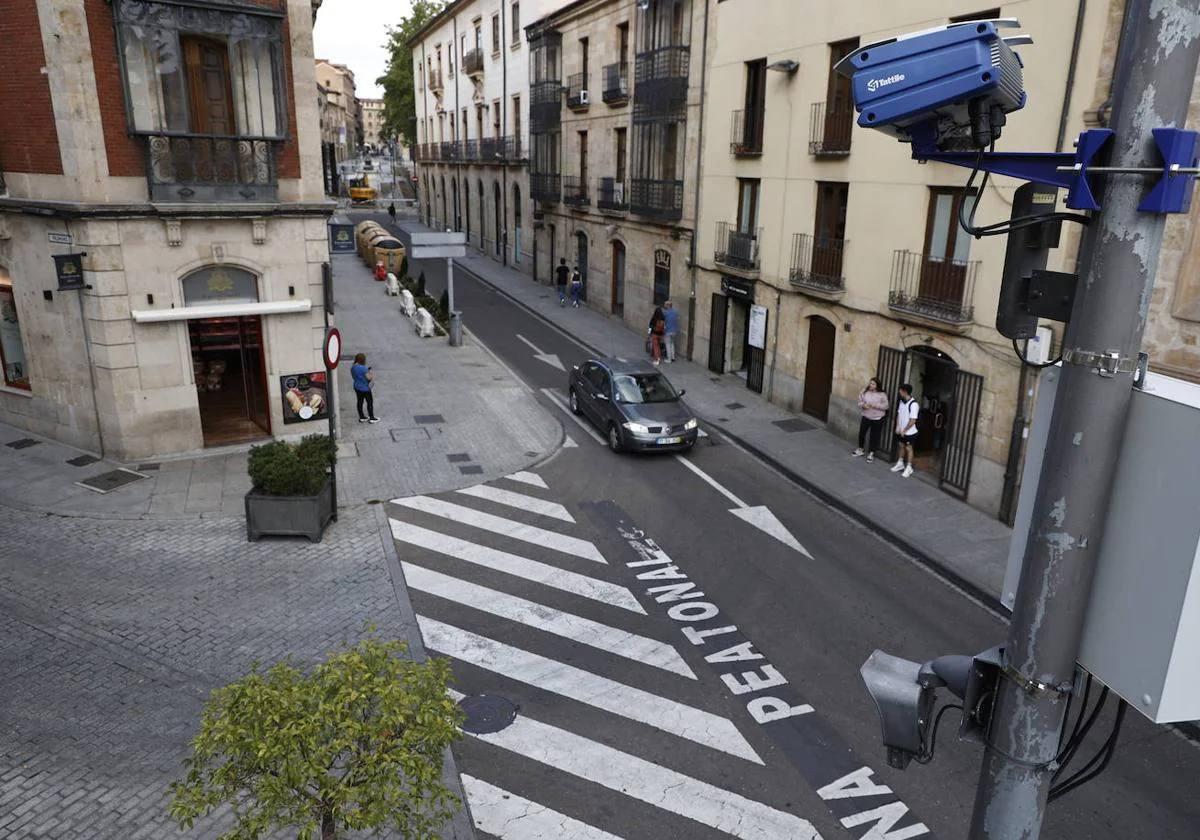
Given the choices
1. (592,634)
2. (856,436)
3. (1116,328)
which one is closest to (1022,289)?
(1116,328)

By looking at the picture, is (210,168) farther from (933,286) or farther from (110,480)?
(933,286)

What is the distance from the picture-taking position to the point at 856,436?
59.1ft

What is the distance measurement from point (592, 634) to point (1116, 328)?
8467 millimetres

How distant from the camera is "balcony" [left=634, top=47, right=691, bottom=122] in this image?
24.2m

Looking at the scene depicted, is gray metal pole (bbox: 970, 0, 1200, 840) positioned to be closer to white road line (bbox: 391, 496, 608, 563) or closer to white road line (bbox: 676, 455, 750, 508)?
white road line (bbox: 391, 496, 608, 563)

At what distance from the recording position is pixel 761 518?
559 inches

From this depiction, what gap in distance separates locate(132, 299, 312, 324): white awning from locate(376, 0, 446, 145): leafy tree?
60.1m

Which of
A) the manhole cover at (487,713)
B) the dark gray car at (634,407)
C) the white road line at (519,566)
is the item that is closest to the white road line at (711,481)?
the dark gray car at (634,407)

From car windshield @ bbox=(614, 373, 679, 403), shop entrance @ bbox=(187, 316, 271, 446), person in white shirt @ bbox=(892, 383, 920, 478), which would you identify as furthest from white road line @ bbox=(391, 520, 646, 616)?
person in white shirt @ bbox=(892, 383, 920, 478)

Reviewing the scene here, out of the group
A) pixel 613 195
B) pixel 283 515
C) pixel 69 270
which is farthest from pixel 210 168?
pixel 613 195

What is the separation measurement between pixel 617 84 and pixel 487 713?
82.4 feet

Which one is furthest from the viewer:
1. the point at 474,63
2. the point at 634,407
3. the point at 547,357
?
the point at 474,63

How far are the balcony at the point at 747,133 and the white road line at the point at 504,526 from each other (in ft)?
40.2

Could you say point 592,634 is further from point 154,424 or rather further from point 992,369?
point 154,424
